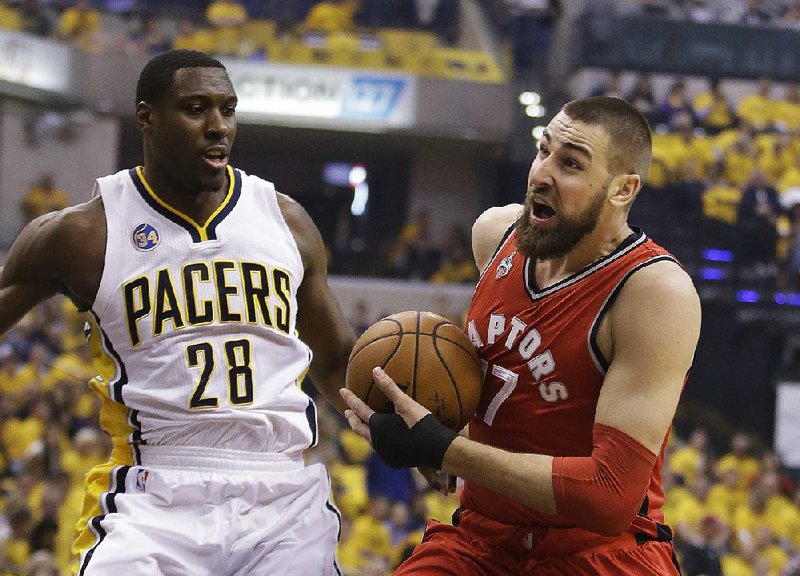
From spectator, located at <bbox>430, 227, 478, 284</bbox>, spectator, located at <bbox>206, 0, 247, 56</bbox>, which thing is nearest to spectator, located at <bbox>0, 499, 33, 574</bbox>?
spectator, located at <bbox>430, 227, 478, 284</bbox>

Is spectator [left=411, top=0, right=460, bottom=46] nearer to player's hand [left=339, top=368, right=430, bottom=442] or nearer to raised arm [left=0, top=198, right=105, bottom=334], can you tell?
raised arm [left=0, top=198, right=105, bottom=334]

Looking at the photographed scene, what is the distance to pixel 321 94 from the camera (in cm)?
1712

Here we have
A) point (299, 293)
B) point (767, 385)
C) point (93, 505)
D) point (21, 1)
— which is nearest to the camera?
point (93, 505)

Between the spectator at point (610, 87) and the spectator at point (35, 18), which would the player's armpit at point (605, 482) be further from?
the spectator at point (35, 18)

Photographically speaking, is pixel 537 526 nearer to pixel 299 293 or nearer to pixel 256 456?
pixel 256 456

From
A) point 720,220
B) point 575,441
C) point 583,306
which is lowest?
point 720,220

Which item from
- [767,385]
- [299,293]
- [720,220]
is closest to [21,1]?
[720,220]

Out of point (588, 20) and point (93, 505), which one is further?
point (588, 20)

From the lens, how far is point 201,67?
3.80m

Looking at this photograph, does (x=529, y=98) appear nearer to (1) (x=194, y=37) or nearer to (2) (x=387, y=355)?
(1) (x=194, y=37)

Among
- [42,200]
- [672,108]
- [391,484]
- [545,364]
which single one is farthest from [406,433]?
[42,200]

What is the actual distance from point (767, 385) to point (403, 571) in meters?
10.1

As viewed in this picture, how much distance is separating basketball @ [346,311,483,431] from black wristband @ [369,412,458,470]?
4.5 inches

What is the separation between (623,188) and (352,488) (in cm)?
725
